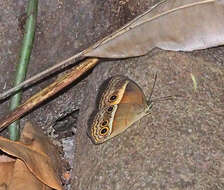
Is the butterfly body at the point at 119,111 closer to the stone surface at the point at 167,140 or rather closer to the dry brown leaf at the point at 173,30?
the stone surface at the point at 167,140

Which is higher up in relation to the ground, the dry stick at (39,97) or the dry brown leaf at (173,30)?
the dry brown leaf at (173,30)

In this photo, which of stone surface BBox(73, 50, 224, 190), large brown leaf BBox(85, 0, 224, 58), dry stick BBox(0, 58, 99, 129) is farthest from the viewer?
dry stick BBox(0, 58, 99, 129)

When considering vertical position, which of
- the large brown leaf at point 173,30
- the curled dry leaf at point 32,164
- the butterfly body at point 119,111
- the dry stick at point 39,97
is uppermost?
the large brown leaf at point 173,30

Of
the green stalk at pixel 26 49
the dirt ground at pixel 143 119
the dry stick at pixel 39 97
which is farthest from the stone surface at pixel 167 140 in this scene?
the green stalk at pixel 26 49

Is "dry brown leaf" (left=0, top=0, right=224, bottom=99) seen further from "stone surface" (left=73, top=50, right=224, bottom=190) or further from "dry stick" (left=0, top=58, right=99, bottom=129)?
"dry stick" (left=0, top=58, right=99, bottom=129)

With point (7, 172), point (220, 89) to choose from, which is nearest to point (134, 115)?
point (220, 89)

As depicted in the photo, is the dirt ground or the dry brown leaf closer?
the dirt ground

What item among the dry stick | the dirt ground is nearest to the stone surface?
the dirt ground
